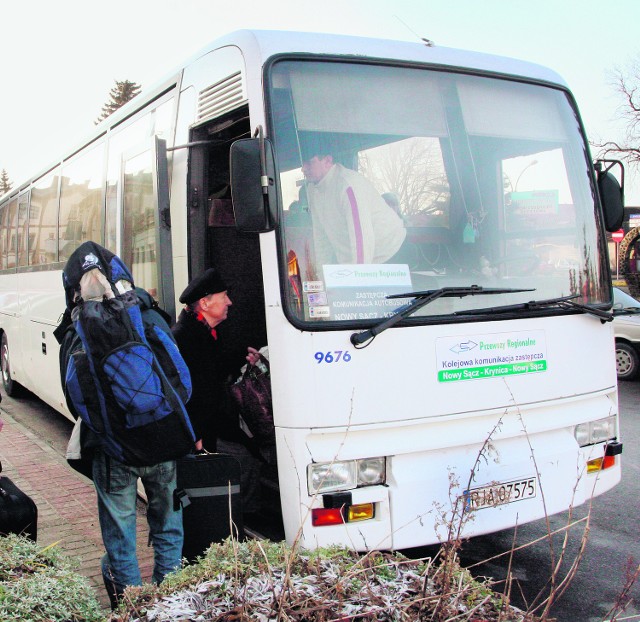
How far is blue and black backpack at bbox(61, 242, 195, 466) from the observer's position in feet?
11.6

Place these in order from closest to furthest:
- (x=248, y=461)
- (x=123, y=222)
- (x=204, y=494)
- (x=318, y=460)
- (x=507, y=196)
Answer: (x=318, y=460) < (x=204, y=494) < (x=507, y=196) < (x=248, y=461) < (x=123, y=222)

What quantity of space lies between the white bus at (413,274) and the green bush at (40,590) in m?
1.23

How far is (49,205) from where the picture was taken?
30.0 feet

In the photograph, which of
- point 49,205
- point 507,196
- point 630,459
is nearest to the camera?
point 507,196

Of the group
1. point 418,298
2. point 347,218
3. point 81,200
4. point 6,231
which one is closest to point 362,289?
point 418,298

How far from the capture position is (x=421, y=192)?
442 centimetres

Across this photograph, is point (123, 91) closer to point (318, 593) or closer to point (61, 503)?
point (61, 503)

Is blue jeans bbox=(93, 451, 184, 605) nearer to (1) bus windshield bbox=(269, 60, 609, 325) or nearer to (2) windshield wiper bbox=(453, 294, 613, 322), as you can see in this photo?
(1) bus windshield bbox=(269, 60, 609, 325)

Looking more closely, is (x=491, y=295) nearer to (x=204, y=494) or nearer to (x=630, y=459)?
(x=204, y=494)

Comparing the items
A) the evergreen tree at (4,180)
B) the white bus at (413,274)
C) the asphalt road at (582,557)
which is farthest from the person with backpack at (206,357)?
the evergreen tree at (4,180)

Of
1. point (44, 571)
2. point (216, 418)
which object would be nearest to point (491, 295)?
point (216, 418)

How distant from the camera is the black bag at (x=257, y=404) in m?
4.61

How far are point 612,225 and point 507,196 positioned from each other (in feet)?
3.55

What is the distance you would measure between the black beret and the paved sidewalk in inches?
61.5
